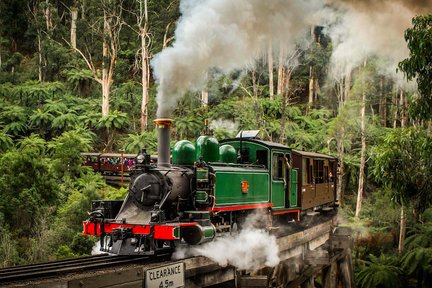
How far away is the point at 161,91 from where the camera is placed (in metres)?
10.1

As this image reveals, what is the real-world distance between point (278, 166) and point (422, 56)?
12.6 feet

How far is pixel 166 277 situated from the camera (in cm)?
696

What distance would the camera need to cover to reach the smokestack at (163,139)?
9047 mm

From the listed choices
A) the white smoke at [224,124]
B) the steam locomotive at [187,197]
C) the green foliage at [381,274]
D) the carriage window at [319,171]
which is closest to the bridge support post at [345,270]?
the carriage window at [319,171]

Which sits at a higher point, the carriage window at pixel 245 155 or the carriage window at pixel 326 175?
the carriage window at pixel 245 155

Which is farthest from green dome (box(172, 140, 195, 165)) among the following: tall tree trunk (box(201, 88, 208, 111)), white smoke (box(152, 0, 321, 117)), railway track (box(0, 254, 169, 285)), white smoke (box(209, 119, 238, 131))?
tall tree trunk (box(201, 88, 208, 111))

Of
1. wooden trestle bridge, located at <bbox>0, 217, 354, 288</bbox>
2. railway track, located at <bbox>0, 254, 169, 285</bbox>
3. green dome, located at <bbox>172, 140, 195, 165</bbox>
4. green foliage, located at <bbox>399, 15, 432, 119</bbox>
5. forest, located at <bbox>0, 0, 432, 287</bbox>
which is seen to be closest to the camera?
wooden trestle bridge, located at <bbox>0, 217, 354, 288</bbox>

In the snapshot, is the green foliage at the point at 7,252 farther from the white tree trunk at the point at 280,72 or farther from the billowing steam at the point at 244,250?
the white tree trunk at the point at 280,72

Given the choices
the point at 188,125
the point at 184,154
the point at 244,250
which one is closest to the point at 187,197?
the point at 184,154

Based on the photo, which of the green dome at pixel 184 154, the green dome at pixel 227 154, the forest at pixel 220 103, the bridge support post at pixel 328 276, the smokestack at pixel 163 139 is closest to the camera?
the smokestack at pixel 163 139

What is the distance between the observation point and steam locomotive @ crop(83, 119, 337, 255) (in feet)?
27.5

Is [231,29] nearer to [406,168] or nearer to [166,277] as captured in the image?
[406,168]

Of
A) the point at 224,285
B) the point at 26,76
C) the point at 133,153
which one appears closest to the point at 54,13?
the point at 26,76

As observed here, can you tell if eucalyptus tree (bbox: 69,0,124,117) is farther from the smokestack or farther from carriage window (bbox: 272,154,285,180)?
the smokestack
